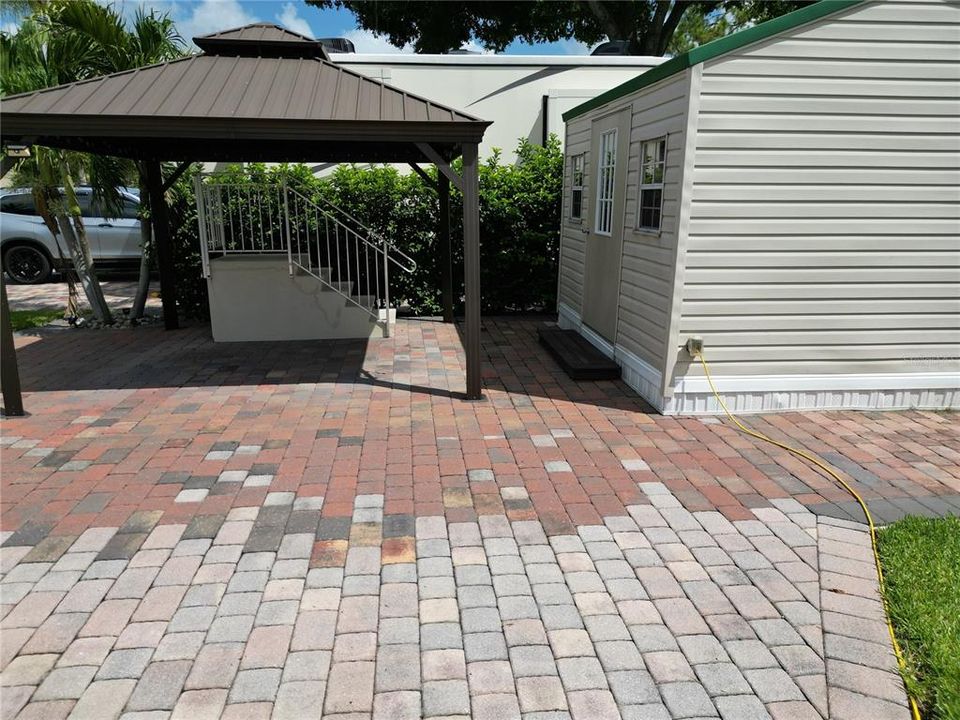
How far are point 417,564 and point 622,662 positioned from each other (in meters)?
1.09

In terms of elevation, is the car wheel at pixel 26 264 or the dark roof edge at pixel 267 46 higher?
the dark roof edge at pixel 267 46

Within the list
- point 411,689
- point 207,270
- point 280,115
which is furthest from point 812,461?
point 207,270

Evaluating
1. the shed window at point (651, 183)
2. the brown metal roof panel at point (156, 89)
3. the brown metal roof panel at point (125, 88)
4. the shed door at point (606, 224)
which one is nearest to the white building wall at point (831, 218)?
the shed window at point (651, 183)

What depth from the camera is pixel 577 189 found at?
27.0ft

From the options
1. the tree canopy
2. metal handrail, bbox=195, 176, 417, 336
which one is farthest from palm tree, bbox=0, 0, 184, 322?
the tree canopy

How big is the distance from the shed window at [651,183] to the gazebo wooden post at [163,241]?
5952 millimetres

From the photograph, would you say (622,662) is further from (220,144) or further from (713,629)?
(220,144)

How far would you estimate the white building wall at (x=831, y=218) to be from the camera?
4.83 meters

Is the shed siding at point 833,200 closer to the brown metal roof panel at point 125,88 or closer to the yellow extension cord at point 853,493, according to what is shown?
the yellow extension cord at point 853,493

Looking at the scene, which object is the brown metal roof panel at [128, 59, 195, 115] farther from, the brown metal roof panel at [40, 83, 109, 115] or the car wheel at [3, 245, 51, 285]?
the car wheel at [3, 245, 51, 285]

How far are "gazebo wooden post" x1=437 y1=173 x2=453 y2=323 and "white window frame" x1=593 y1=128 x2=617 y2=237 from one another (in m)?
2.39

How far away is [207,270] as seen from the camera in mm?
7719

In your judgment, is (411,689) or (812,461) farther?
(812,461)

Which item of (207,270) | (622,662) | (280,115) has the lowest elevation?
(622,662)
